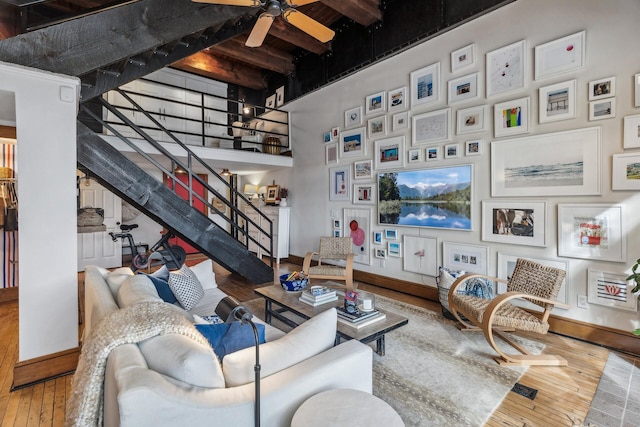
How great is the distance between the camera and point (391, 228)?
4.47m

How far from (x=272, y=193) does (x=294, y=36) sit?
312 centimetres

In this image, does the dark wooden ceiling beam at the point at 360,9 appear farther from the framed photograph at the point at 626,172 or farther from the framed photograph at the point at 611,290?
the framed photograph at the point at 611,290

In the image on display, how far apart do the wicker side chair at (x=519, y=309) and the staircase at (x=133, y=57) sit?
9.91ft

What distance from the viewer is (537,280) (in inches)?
106

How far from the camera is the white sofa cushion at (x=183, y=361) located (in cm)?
107

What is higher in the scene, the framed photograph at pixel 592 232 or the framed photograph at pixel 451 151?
the framed photograph at pixel 451 151

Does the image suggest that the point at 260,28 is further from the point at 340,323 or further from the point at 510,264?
the point at 510,264

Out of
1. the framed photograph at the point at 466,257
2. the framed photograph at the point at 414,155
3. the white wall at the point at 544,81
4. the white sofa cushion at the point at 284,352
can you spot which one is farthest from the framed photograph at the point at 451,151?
the white sofa cushion at the point at 284,352

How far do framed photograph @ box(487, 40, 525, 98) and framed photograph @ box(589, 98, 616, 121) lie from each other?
670 millimetres

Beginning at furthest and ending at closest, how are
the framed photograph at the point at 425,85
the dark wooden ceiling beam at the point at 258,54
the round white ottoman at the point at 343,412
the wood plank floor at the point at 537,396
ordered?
the dark wooden ceiling beam at the point at 258,54 → the framed photograph at the point at 425,85 → the wood plank floor at the point at 537,396 → the round white ottoman at the point at 343,412

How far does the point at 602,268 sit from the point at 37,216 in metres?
4.72

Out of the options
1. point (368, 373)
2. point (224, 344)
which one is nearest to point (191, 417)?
point (224, 344)

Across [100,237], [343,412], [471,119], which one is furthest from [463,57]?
[100,237]

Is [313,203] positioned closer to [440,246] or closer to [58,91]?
[440,246]
